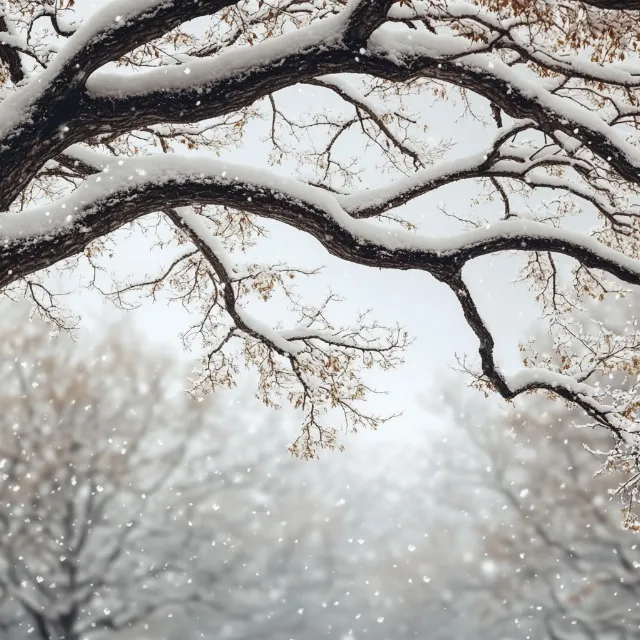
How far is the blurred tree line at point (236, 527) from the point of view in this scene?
46.2 ft

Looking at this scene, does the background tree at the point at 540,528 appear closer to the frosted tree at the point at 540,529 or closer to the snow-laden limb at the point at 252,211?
the frosted tree at the point at 540,529

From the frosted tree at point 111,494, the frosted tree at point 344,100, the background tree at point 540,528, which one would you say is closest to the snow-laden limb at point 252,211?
the frosted tree at point 344,100

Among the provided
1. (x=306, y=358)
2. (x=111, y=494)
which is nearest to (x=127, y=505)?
(x=111, y=494)

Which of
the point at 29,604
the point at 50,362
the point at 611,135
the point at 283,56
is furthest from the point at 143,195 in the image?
the point at 29,604

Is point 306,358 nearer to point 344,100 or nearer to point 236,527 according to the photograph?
point 344,100

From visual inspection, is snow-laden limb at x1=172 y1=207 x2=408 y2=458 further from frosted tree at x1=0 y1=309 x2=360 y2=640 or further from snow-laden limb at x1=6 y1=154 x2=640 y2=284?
frosted tree at x1=0 y1=309 x2=360 y2=640

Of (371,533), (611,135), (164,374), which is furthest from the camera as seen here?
(371,533)

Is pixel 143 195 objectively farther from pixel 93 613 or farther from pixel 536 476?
pixel 536 476

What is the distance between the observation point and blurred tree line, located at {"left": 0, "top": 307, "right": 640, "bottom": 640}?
1407 cm

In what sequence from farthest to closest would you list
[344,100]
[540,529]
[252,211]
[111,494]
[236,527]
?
[236,527], [540,529], [111,494], [344,100], [252,211]

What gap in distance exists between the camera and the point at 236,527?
18.7 meters

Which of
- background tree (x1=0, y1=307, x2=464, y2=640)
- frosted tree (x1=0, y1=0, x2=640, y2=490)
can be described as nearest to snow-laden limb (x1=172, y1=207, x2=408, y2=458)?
frosted tree (x1=0, y1=0, x2=640, y2=490)

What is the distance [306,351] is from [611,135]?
13.0 ft

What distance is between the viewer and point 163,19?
300 cm
